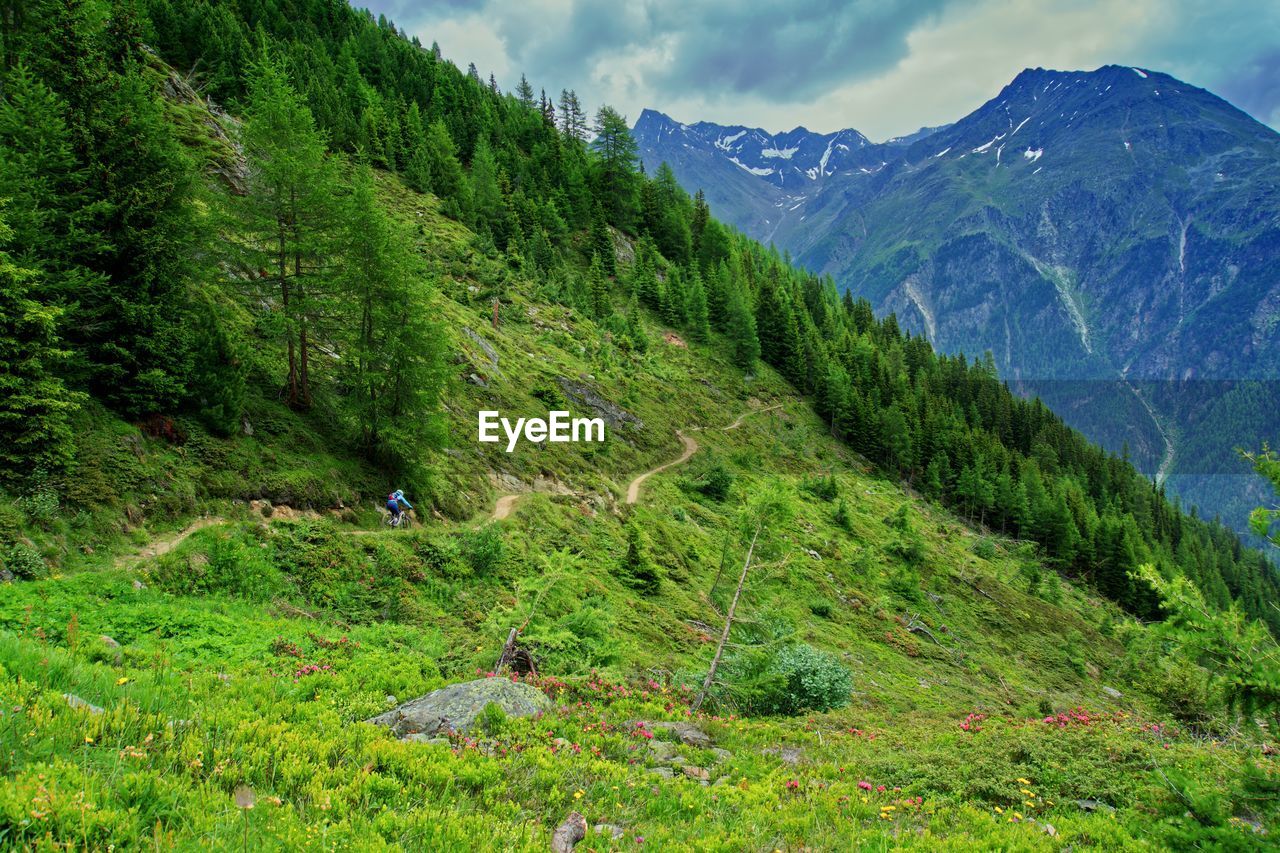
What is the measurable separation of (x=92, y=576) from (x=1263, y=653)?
1960 centimetres

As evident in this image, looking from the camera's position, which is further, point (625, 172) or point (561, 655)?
point (625, 172)

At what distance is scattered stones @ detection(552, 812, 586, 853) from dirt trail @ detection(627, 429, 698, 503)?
29.7 metres

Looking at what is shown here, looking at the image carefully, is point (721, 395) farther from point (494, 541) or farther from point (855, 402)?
point (494, 541)

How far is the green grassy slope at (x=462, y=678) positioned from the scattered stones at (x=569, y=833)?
0.54 feet

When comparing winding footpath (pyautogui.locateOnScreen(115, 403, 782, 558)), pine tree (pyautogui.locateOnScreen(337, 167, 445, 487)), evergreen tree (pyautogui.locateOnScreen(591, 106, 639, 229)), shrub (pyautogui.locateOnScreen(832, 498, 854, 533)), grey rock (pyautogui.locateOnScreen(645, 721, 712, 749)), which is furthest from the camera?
evergreen tree (pyautogui.locateOnScreen(591, 106, 639, 229))

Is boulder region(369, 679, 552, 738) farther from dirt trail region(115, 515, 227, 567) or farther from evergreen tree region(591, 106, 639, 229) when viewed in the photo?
evergreen tree region(591, 106, 639, 229)

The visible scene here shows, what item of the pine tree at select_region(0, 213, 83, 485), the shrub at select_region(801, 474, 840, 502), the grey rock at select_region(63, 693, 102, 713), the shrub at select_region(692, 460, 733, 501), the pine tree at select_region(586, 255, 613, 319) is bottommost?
the grey rock at select_region(63, 693, 102, 713)

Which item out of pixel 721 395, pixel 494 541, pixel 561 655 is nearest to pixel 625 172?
pixel 721 395

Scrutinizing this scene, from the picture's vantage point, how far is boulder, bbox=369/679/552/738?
28.7 feet

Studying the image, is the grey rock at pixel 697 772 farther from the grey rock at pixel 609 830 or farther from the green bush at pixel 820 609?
the green bush at pixel 820 609

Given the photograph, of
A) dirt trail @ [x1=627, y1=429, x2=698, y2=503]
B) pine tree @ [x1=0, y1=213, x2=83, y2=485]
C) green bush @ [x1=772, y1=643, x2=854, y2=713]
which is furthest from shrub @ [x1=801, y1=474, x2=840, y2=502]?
pine tree @ [x1=0, y1=213, x2=83, y2=485]


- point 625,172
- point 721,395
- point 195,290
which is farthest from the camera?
point 625,172

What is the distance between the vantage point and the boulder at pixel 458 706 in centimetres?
873

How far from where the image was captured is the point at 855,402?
3337 inches
